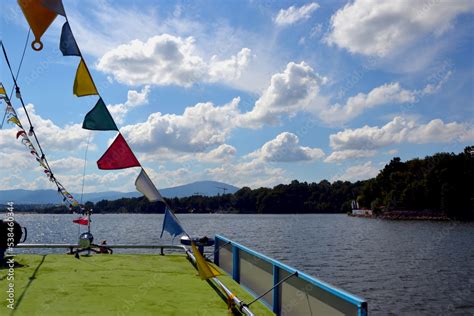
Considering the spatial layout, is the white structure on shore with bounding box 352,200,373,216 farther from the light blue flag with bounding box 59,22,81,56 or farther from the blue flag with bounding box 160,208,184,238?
the light blue flag with bounding box 59,22,81,56

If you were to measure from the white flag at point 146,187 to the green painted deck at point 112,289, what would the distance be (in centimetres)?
246

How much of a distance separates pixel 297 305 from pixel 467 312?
1576 cm

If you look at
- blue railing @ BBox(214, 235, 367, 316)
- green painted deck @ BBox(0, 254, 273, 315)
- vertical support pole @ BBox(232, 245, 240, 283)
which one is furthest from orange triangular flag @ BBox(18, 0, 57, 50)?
vertical support pole @ BBox(232, 245, 240, 283)

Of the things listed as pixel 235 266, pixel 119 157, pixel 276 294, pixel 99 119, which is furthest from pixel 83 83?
pixel 235 266

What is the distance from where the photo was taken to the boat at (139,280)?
6949 millimetres

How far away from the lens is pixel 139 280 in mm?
11086

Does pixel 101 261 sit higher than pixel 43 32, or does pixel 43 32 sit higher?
pixel 43 32

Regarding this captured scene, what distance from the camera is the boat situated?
6.95m

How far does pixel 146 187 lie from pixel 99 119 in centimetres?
133

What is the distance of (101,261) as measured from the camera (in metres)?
14.0

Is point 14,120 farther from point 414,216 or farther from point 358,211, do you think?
point 358,211

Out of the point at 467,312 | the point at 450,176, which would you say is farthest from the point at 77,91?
the point at 450,176

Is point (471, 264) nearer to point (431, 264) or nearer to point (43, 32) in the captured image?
point (431, 264)

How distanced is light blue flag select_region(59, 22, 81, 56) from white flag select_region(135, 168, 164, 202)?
7.26ft
